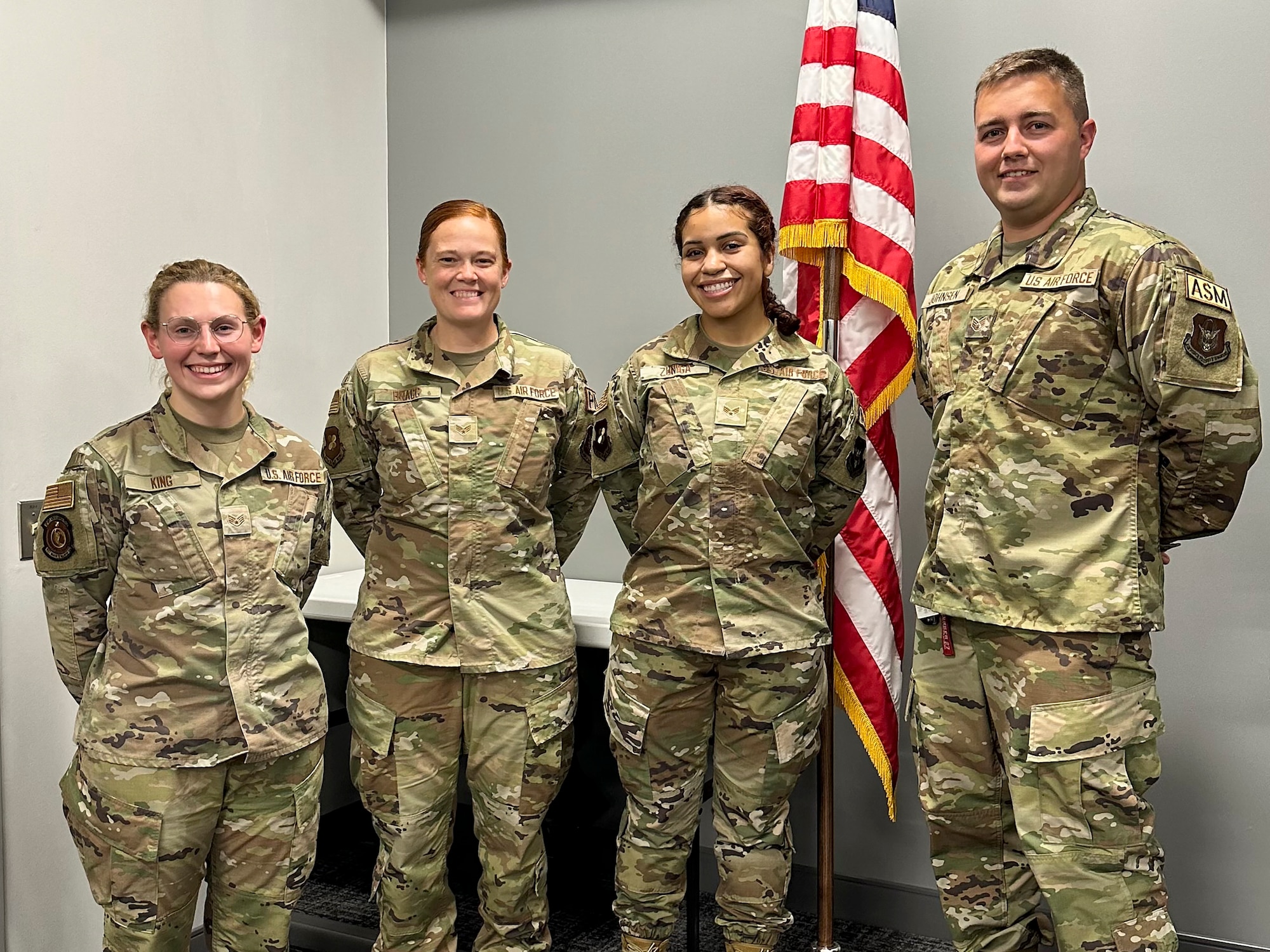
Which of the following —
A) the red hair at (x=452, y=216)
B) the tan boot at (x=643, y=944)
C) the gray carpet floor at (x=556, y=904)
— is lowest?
the gray carpet floor at (x=556, y=904)

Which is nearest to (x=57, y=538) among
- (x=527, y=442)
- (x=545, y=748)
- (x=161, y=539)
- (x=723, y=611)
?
(x=161, y=539)

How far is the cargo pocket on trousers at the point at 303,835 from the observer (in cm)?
201

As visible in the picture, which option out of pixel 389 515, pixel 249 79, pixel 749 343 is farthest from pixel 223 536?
pixel 249 79

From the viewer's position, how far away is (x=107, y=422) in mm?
2607

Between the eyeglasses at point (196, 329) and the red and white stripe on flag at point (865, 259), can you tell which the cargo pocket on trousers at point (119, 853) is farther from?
the red and white stripe on flag at point (865, 259)

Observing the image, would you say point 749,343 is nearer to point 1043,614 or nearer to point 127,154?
point 1043,614

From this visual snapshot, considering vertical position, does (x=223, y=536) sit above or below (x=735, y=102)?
below

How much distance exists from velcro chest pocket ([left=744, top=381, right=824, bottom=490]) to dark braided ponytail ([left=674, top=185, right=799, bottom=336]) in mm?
147

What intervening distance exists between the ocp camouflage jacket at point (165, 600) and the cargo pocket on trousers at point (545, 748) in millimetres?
485

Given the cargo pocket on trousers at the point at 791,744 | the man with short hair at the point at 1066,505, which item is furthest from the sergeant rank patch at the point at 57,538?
the man with short hair at the point at 1066,505

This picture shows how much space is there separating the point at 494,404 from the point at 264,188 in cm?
125

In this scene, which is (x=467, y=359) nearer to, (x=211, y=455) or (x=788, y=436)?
(x=211, y=455)

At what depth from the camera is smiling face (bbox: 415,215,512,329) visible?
7.49ft

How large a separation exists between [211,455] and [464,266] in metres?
0.63
